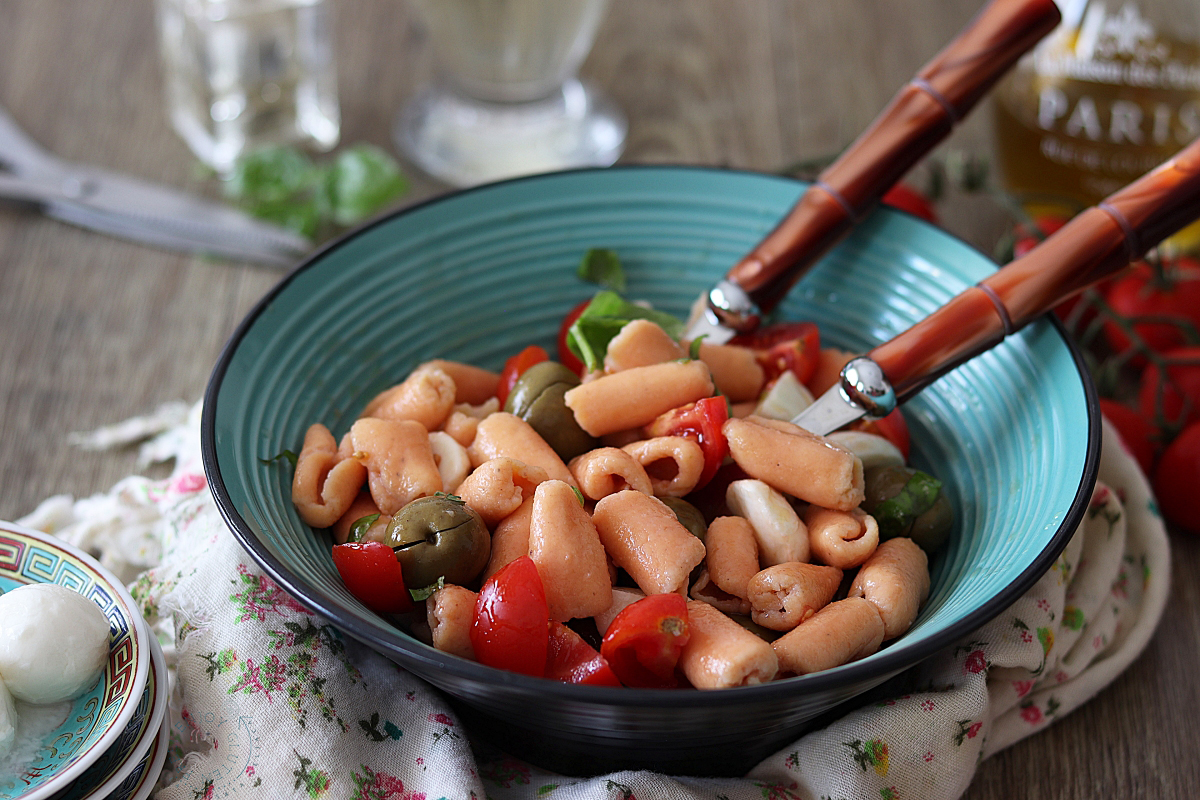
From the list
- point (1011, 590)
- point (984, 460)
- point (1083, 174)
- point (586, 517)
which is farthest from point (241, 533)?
point (1083, 174)

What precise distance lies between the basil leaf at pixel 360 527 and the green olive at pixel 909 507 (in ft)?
1.63

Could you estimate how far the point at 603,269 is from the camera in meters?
1.40

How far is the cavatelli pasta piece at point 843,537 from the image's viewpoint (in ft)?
3.40

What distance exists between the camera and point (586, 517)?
3.29ft

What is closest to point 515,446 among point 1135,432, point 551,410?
point 551,410

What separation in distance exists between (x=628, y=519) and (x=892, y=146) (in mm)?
612

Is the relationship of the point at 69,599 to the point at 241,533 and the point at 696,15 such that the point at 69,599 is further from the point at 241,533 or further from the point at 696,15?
the point at 696,15

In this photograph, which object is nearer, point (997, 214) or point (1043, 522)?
point (1043, 522)

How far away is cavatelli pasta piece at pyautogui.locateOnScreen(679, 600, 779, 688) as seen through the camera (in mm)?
871

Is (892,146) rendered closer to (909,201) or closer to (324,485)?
(909,201)

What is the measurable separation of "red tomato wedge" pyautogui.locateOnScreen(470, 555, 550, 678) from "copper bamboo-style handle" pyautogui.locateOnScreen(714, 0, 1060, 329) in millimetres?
509

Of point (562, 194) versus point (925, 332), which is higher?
point (925, 332)

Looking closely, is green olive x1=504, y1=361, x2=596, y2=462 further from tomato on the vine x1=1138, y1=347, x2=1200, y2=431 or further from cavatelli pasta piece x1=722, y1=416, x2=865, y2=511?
tomato on the vine x1=1138, y1=347, x2=1200, y2=431

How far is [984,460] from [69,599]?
2.98 feet
